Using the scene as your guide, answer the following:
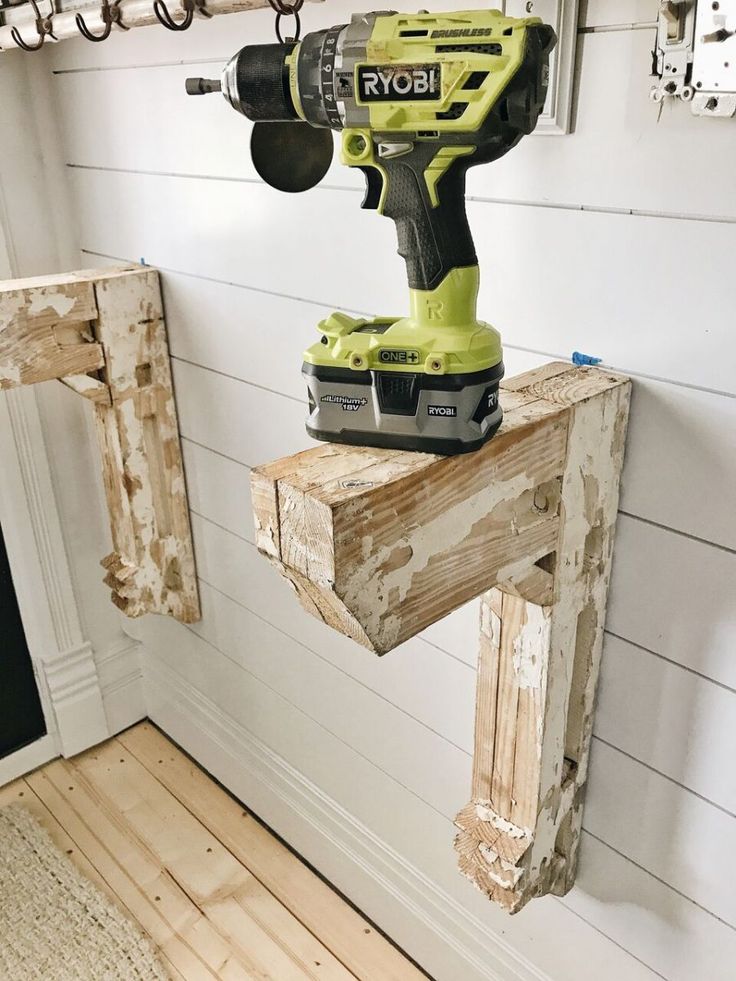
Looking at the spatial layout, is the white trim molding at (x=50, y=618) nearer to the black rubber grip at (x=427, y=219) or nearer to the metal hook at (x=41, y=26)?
the metal hook at (x=41, y=26)

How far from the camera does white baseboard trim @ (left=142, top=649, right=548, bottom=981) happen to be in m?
1.36

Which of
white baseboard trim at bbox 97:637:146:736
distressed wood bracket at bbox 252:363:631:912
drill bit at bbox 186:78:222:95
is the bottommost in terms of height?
white baseboard trim at bbox 97:637:146:736

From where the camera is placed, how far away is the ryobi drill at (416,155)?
0.62 metres

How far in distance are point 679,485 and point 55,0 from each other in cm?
109

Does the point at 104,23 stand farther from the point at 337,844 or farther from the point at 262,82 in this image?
the point at 337,844

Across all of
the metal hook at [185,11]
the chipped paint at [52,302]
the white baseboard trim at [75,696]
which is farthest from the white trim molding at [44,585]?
the metal hook at [185,11]

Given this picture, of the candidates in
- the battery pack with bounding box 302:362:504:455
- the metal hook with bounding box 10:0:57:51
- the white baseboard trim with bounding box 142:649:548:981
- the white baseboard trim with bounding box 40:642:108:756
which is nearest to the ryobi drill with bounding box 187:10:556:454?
the battery pack with bounding box 302:362:504:455

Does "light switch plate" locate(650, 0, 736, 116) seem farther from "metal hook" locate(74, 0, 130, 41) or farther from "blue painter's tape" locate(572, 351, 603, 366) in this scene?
"metal hook" locate(74, 0, 130, 41)

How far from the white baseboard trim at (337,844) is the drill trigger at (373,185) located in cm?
103

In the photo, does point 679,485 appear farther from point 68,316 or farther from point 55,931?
point 55,931

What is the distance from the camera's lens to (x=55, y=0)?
1.19 m

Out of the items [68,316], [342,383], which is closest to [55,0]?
[68,316]

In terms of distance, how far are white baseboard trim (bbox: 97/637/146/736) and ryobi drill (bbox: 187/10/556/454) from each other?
1.44 meters

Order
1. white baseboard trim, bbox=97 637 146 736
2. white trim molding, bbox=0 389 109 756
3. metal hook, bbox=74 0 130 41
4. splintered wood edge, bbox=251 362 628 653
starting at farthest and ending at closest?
white baseboard trim, bbox=97 637 146 736
white trim molding, bbox=0 389 109 756
metal hook, bbox=74 0 130 41
splintered wood edge, bbox=251 362 628 653
